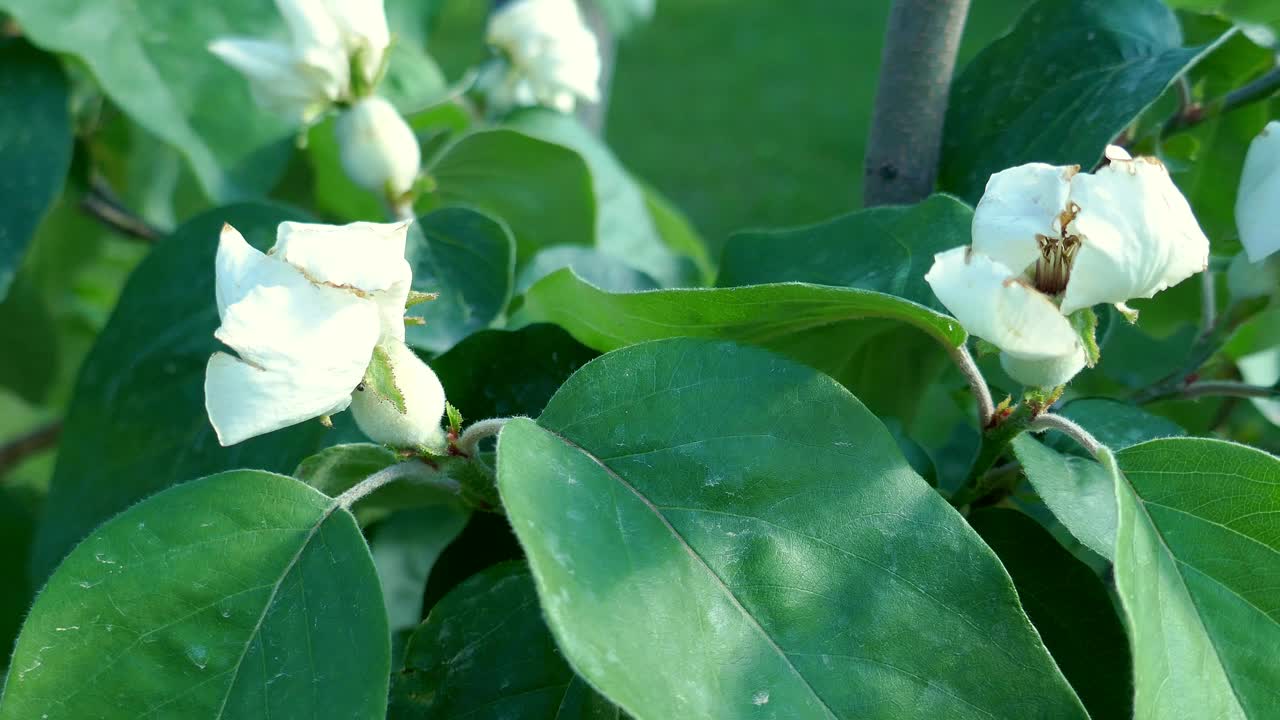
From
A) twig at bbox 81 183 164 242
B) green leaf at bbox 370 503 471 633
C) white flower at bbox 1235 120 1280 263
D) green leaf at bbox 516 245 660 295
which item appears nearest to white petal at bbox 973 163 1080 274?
white flower at bbox 1235 120 1280 263

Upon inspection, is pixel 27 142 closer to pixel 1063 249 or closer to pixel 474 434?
pixel 474 434

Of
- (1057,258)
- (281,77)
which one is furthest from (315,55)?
(1057,258)

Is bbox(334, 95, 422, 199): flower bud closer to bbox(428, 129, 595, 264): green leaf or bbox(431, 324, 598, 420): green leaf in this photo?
bbox(428, 129, 595, 264): green leaf

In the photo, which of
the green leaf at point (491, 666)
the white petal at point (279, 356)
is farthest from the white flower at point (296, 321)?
the green leaf at point (491, 666)

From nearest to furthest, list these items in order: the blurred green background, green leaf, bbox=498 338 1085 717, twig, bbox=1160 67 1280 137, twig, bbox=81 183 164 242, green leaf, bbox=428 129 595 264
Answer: green leaf, bbox=498 338 1085 717 → twig, bbox=1160 67 1280 137 → green leaf, bbox=428 129 595 264 → twig, bbox=81 183 164 242 → the blurred green background

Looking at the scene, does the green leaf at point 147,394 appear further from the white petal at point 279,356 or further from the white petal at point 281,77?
the white petal at point 279,356

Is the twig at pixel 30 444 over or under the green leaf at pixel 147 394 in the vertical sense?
under
